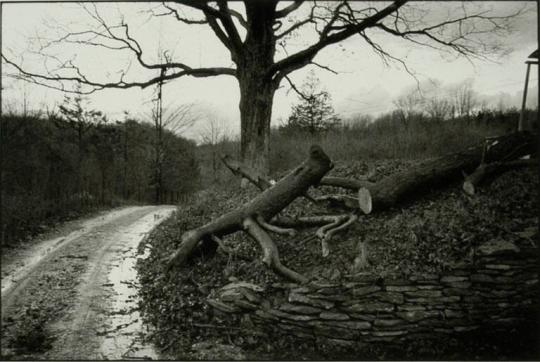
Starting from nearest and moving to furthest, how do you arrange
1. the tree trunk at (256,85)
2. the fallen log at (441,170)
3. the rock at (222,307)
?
1. the rock at (222,307)
2. the fallen log at (441,170)
3. the tree trunk at (256,85)

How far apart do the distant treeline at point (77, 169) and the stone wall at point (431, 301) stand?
5.57 metres

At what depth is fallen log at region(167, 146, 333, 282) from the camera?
20.3 feet

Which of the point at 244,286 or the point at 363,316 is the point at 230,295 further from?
the point at 363,316

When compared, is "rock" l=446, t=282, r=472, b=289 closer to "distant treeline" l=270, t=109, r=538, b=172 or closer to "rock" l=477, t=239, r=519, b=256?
"rock" l=477, t=239, r=519, b=256

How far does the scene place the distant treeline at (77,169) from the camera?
775 cm

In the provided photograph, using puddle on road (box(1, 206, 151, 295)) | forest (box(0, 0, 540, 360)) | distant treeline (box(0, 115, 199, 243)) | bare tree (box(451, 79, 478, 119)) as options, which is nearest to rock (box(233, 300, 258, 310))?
forest (box(0, 0, 540, 360))

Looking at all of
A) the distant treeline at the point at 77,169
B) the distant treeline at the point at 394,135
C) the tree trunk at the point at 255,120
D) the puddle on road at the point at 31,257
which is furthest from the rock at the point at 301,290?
the tree trunk at the point at 255,120

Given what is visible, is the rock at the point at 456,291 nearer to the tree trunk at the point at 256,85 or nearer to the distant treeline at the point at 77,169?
the tree trunk at the point at 256,85

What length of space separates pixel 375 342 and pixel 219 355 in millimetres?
2040

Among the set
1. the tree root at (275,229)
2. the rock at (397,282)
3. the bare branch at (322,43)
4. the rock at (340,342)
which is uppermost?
the bare branch at (322,43)

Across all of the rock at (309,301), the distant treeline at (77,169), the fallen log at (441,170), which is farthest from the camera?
the distant treeline at (77,169)

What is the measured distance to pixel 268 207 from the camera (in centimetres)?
674

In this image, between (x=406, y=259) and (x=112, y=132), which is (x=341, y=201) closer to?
(x=406, y=259)

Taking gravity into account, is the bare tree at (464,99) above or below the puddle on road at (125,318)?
above
